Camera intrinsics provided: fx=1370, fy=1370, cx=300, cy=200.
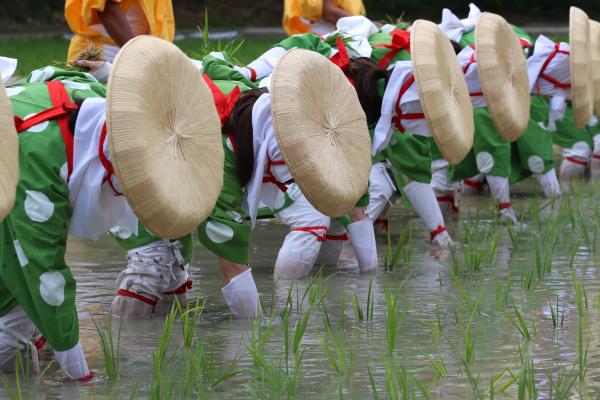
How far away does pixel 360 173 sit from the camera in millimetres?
4738

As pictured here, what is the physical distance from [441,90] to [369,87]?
482 mm

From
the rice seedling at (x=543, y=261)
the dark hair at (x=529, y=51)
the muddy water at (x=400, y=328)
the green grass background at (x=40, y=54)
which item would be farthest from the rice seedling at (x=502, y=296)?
the green grass background at (x=40, y=54)

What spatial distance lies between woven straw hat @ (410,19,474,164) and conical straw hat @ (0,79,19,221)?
2335 mm

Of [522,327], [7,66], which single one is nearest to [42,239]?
[7,66]

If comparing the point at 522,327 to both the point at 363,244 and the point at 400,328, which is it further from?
the point at 363,244

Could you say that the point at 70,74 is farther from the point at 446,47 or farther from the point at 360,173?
the point at 446,47

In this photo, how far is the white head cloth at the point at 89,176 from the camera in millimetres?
4008

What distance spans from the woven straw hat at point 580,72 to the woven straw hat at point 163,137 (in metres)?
3.64

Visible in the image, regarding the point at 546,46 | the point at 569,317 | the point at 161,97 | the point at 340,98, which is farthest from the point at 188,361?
the point at 546,46

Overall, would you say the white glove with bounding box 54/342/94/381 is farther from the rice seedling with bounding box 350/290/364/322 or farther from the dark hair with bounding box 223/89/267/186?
the rice seedling with bounding box 350/290/364/322

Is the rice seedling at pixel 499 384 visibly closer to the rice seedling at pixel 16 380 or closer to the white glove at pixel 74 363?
the white glove at pixel 74 363

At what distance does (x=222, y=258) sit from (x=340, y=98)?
0.76 metres

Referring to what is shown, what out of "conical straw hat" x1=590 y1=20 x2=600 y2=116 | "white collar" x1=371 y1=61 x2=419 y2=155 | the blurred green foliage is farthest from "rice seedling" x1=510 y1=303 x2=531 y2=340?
the blurred green foliage

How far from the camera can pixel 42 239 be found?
12.9 feet
